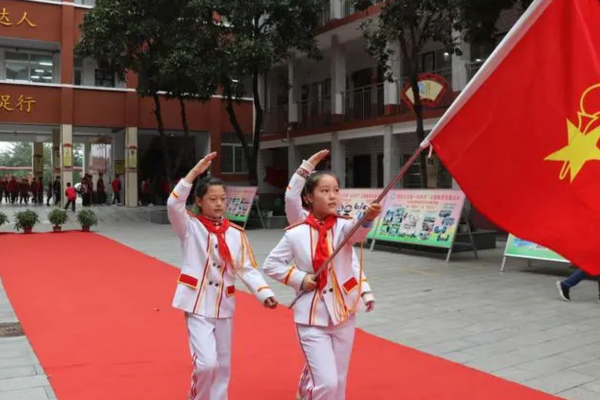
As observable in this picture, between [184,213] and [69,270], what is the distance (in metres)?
Answer: 7.57

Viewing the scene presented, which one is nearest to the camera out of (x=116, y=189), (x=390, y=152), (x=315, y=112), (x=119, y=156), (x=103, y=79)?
(x=390, y=152)

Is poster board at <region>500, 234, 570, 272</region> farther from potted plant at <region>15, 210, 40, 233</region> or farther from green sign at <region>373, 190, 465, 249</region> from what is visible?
potted plant at <region>15, 210, 40, 233</region>

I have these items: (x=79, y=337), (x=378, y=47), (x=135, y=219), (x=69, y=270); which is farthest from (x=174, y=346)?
(x=135, y=219)

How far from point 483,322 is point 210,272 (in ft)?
12.4

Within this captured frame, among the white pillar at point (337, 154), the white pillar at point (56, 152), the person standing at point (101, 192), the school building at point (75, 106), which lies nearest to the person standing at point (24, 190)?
the school building at point (75, 106)

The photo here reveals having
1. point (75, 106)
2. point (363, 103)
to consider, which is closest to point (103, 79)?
point (75, 106)

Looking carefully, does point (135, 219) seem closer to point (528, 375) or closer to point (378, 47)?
point (378, 47)

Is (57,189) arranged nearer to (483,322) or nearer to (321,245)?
(483,322)

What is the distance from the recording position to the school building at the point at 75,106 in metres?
26.0

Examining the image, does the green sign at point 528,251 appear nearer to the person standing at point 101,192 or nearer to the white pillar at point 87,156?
the person standing at point 101,192

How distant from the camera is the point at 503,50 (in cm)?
337

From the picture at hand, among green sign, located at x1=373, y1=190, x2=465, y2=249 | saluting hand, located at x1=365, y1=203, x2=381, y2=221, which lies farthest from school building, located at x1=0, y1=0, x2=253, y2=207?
saluting hand, located at x1=365, y1=203, x2=381, y2=221

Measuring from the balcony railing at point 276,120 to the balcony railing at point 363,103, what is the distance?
4078mm

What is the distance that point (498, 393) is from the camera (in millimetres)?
4164
